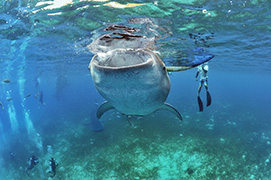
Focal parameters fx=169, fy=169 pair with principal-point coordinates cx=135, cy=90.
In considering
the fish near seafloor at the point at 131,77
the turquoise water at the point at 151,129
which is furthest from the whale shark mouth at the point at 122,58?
the turquoise water at the point at 151,129

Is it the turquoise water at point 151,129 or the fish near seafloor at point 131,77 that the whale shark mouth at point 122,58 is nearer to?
the fish near seafloor at point 131,77

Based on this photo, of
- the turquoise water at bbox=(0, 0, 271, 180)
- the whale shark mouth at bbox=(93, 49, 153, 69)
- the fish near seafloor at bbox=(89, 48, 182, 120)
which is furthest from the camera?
the turquoise water at bbox=(0, 0, 271, 180)

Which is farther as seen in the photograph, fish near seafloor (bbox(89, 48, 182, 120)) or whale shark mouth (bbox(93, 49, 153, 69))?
whale shark mouth (bbox(93, 49, 153, 69))

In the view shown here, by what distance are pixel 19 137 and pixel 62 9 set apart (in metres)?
17.2

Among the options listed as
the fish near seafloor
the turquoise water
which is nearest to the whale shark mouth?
the fish near seafloor

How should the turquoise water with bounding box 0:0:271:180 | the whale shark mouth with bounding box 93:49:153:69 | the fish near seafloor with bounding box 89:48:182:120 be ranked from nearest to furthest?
the fish near seafloor with bounding box 89:48:182:120, the whale shark mouth with bounding box 93:49:153:69, the turquoise water with bounding box 0:0:271:180

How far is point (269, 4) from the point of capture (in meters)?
7.68

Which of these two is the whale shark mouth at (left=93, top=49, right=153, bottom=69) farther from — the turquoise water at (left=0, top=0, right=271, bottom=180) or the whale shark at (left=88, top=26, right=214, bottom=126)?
the turquoise water at (left=0, top=0, right=271, bottom=180)

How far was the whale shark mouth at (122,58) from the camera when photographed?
2754mm

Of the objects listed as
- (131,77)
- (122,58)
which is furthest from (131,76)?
(122,58)

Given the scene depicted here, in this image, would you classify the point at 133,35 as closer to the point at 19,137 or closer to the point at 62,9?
the point at 62,9

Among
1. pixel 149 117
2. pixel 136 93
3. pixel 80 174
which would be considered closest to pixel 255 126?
pixel 149 117

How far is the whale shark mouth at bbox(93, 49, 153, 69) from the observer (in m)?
2.75

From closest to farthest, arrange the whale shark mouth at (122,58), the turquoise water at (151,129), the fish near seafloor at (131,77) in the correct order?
1. the fish near seafloor at (131,77)
2. the whale shark mouth at (122,58)
3. the turquoise water at (151,129)
